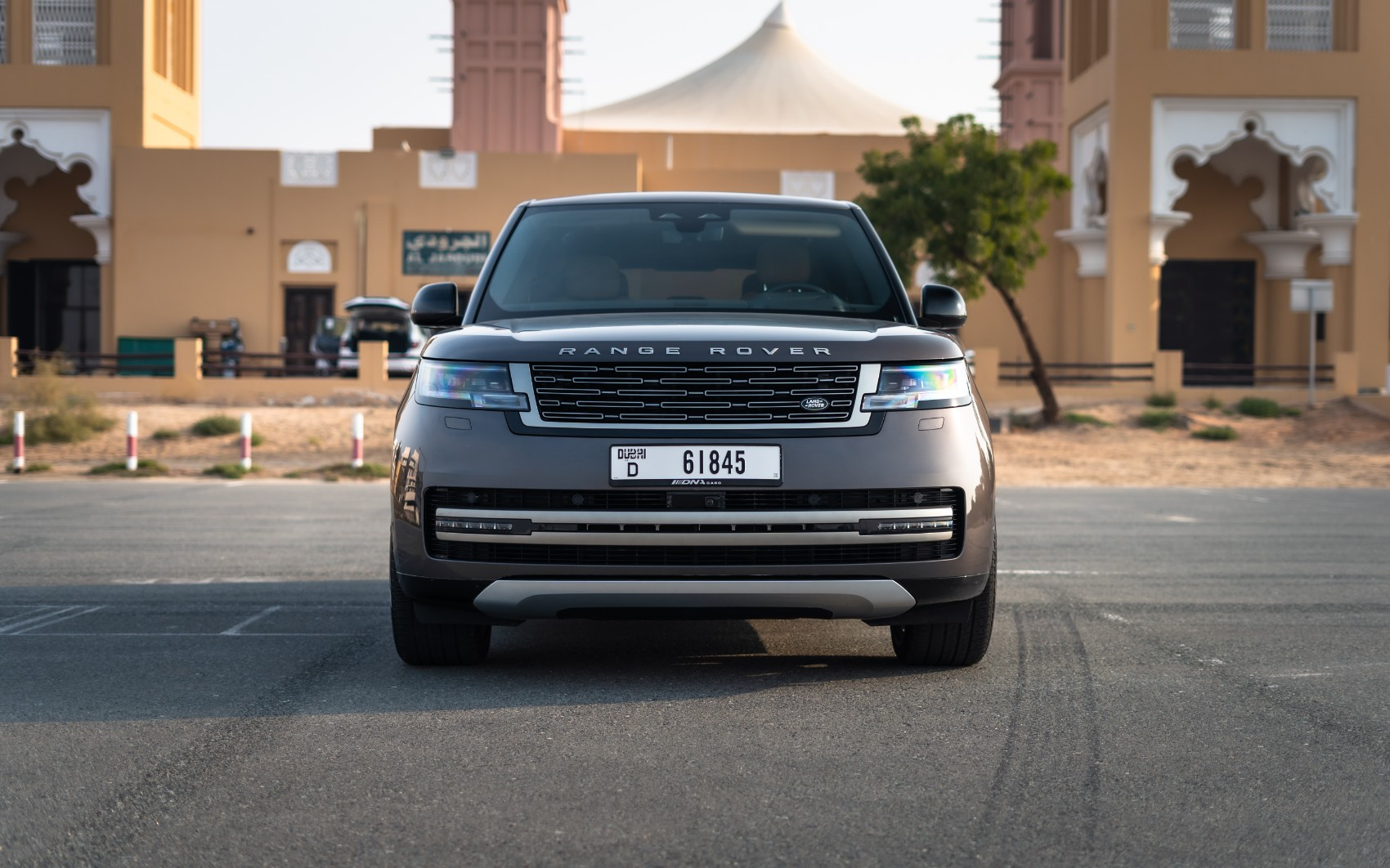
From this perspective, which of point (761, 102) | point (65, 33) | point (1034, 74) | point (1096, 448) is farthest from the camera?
point (761, 102)

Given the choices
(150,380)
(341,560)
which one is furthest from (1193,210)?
(341,560)

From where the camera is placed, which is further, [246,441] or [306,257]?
[306,257]

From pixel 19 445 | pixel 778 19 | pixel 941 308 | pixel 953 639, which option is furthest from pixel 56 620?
pixel 778 19

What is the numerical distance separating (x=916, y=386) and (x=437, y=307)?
202 cm

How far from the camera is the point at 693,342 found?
5.23 meters

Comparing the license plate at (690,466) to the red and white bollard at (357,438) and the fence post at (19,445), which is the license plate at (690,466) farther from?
the fence post at (19,445)

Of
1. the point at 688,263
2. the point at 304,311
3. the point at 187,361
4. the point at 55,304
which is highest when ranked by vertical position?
the point at 55,304

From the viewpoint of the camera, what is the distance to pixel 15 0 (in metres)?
39.4

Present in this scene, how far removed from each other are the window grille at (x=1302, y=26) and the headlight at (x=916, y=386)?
34096 mm

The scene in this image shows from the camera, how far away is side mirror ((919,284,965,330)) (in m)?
6.06

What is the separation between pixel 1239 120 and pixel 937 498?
3334 centimetres

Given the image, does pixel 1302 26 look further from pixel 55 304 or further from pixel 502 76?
pixel 55 304

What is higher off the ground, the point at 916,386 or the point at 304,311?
the point at 304,311

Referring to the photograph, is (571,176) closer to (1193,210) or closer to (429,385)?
(1193,210)
